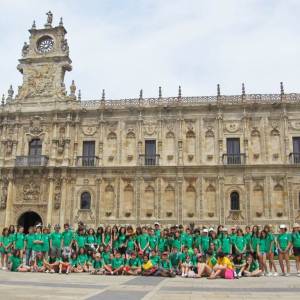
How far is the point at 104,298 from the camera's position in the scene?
8.66 m

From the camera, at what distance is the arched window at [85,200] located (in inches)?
1283

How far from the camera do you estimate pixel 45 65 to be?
36.0 meters

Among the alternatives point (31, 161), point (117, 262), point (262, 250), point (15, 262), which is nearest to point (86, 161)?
point (31, 161)

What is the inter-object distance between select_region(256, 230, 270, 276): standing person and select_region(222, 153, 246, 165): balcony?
1667cm

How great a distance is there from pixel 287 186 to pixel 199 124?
8.14 meters

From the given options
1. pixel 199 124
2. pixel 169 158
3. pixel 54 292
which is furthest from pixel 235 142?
pixel 54 292

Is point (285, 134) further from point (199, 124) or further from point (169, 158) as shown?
point (169, 158)

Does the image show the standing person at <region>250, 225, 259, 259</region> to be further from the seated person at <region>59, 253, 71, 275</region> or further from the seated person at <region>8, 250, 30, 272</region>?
the seated person at <region>8, 250, 30, 272</region>

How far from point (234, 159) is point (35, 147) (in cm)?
1620

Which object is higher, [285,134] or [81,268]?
[285,134]

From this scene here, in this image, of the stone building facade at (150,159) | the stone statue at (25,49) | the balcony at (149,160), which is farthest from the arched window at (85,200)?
the stone statue at (25,49)

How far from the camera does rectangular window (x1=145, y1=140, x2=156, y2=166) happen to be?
3262 centimetres

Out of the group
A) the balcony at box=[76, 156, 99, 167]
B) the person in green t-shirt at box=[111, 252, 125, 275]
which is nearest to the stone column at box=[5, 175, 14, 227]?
the balcony at box=[76, 156, 99, 167]

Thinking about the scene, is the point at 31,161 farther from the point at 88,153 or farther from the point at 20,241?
the point at 20,241
